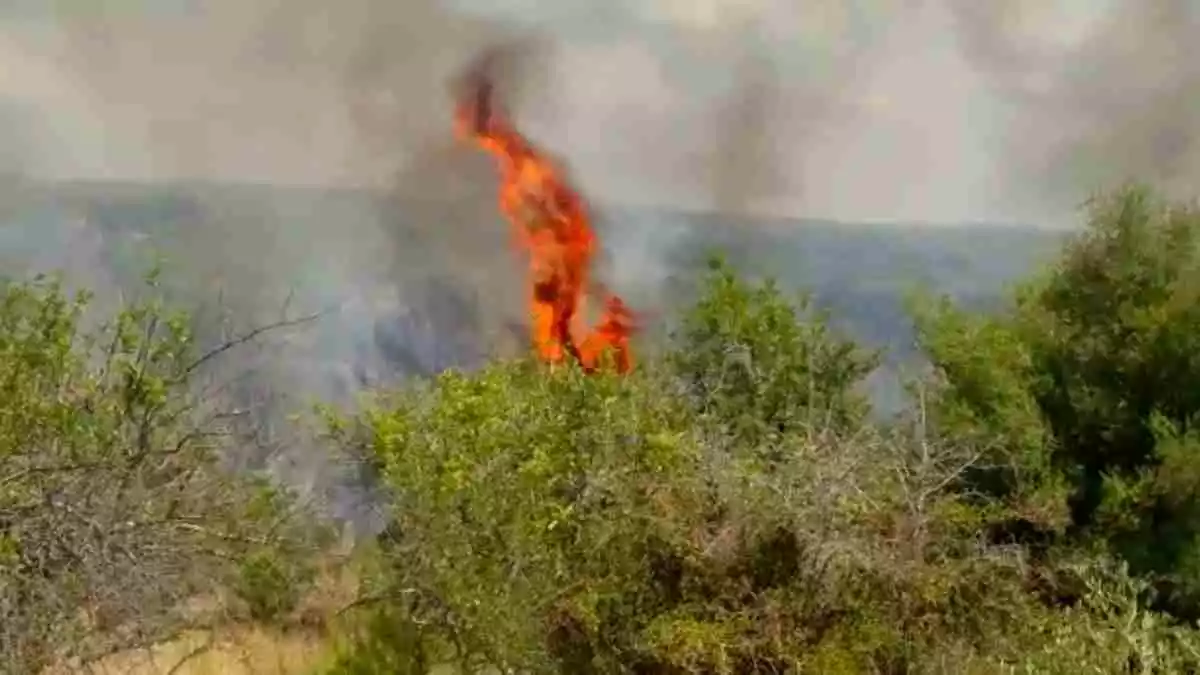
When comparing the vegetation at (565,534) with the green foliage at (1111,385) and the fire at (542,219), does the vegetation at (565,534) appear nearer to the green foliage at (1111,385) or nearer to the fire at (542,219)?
the green foliage at (1111,385)

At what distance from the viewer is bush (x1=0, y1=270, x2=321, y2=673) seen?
26.2 ft

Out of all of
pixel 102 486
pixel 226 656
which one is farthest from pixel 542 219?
Result: pixel 102 486

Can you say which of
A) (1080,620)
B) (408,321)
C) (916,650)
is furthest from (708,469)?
(408,321)

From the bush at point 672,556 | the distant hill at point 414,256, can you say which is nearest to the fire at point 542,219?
the distant hill at point 414,256

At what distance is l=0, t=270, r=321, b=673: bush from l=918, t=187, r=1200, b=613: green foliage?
31.4 ft

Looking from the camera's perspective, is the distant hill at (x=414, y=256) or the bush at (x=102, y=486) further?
the distant hill at (x=414, y=256)

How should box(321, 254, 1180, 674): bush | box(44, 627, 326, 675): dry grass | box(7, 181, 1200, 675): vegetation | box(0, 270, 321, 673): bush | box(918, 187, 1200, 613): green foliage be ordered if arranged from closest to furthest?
1. box(0, 270, 321, 673): bush
2. box(7, 181, 1200, 675): vegetation
3. box(44, 627, 326, 675): dry grass
4. box(321, 254, 1180, 674): bush
5. box(918, 187, 1200, 613): green foliage

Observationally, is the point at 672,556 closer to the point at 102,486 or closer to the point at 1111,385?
the point at 102,486

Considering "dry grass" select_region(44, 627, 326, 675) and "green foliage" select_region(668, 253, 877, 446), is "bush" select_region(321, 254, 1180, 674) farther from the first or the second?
"green foliage" select_region(668, 253, 877, 446)

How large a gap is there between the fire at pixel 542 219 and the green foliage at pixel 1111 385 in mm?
9811

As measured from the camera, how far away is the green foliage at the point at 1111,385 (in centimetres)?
1652

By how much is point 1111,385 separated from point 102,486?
12.5 meters

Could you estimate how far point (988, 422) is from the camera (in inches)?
680

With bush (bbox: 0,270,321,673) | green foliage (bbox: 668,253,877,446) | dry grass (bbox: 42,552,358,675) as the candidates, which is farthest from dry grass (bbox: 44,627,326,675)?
green foliage (bbox: 668,253,877,446)
